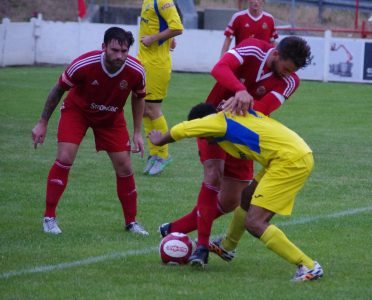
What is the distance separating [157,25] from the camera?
11.3 m

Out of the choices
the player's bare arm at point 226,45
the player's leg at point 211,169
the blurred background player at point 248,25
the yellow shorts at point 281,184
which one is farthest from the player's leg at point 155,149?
the yellow shorts at point 281,184

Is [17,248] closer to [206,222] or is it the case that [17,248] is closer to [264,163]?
[206,222]

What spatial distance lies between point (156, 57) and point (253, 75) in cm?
458

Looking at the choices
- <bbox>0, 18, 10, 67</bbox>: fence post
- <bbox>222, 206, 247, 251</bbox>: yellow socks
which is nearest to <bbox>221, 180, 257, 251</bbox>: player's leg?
<bbox>222, 206, 247, 251</bbox>: yellow socks

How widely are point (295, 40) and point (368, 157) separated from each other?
21.7ft

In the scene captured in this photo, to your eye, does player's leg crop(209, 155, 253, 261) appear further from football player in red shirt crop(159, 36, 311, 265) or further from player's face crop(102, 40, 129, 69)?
player's face crop(102, 40, 129, 69)

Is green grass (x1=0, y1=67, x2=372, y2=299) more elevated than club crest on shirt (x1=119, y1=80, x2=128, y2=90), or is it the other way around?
club crest on shirt (x1=119, y1=80, x2=128, y2=90)

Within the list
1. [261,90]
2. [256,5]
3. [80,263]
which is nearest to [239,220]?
[261,90]

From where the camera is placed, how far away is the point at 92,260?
22.5ft

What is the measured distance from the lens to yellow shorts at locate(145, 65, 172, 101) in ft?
37.4

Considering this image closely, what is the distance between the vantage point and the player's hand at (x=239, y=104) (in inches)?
246

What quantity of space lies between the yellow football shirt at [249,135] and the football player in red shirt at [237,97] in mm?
115

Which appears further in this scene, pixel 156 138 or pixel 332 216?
pixel 332 216

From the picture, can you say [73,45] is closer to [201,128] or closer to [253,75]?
[253,75]
